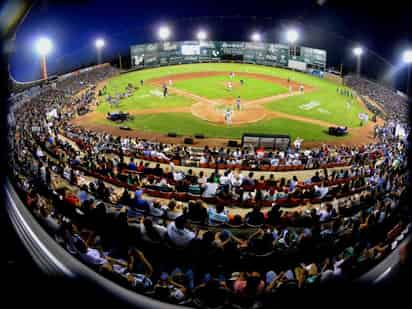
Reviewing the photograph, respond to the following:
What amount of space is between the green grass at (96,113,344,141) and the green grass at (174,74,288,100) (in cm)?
704

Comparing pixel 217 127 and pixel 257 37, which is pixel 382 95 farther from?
pixel 257 37

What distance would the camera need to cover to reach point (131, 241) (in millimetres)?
4871

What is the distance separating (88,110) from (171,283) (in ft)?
81.4

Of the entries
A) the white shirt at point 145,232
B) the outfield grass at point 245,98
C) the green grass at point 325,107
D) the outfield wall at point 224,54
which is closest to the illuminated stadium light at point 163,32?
the outfield wall at point 224,54

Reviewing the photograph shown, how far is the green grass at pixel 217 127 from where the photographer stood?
75.5ft

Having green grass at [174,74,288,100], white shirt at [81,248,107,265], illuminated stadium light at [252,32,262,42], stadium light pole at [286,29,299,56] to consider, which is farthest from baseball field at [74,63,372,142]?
white shirt at [81,248,107,265]

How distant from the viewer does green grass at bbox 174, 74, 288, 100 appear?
32.8 m

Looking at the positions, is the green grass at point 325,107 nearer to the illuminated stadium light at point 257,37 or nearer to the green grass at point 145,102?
the green grass at point 145,102

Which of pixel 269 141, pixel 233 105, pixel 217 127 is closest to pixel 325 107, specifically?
pixel 233 105

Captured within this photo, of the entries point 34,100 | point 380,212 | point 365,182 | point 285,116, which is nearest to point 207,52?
point 285,116

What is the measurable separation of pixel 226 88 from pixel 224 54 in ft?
53.7

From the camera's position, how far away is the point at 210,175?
1396 cm

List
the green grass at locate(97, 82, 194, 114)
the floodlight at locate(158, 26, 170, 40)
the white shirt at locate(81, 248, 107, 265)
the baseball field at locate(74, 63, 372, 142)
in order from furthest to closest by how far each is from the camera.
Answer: the floodlight at locate(158, 26, 170, 40)
the green grass at locate(97, 82, 194, 114)
the baseball field at locate(74, 63, 372, 142)
the white shirt at locate(81, 248, 107, 265)

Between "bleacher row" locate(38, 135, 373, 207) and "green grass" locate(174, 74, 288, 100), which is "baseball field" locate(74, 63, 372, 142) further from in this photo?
"bleacher row" locate(38, 135, 373, 207)
